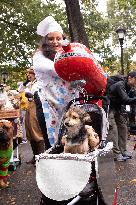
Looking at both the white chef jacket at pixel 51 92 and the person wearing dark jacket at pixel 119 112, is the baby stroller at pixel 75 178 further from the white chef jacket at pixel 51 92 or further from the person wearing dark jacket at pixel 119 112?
the person wearing dark jacket at pixel 119 112

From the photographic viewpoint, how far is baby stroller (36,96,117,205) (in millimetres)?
4266

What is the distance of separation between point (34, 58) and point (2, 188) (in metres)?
2.52

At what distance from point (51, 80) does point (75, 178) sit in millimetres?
1769

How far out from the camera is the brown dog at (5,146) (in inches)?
261

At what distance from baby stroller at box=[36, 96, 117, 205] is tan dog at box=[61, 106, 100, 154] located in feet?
0.47

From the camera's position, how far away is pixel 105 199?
4719 millimetres

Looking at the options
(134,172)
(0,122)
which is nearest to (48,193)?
(0,122)

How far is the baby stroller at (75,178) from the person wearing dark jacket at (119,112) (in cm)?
383

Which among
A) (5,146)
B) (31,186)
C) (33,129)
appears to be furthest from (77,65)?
(33,129)

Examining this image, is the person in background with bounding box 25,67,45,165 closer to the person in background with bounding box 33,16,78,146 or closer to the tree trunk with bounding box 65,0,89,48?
the person in background with bounding box 33,16,78,146

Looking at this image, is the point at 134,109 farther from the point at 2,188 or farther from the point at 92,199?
the point at 92,199

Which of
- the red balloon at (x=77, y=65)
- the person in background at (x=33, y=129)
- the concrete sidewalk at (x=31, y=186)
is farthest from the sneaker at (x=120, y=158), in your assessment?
the red balloon at (x=77, y=65)

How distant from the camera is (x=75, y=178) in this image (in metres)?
4.26

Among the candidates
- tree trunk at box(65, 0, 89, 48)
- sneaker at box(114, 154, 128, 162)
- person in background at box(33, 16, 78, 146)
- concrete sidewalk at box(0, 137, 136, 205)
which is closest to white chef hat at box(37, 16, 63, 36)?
person in background at box(33, 16, 78, 146)
